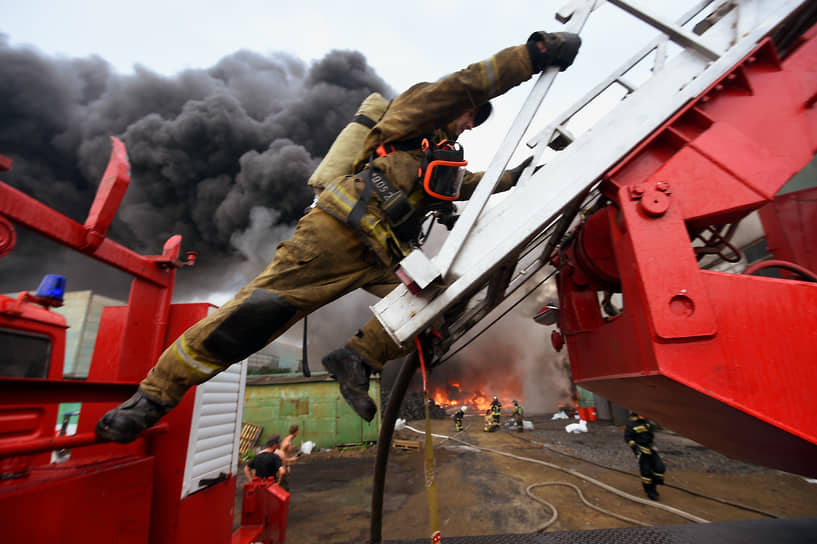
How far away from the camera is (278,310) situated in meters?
1.54

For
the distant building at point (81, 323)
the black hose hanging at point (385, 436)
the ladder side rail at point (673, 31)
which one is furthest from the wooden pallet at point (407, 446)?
the distant building at point (81, 323)

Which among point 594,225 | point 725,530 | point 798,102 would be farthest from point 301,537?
point 798,102

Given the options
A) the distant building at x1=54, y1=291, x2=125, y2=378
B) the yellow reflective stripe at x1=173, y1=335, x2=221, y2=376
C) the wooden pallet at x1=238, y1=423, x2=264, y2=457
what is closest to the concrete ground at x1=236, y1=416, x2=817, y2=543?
the wooden pallet at x1=238, y1=423, x2=264, y2=457

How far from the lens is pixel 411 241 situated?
5.92 ft

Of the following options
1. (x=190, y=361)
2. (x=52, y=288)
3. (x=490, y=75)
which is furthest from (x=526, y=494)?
(x=52, y=288)

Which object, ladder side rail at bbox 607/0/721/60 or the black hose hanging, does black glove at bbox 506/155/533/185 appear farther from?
the black hose hanging

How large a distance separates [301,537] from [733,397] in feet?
19.0

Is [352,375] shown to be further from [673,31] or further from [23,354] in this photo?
[23,354]

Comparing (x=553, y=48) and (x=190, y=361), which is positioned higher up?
(x=553, y=48)

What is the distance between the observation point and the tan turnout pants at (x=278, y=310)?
1.54m

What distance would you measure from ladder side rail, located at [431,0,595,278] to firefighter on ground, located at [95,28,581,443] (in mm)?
94

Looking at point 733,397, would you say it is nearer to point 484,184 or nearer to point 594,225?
point 594,225

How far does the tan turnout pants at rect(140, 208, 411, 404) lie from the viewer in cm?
154

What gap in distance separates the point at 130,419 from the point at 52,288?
170cm
